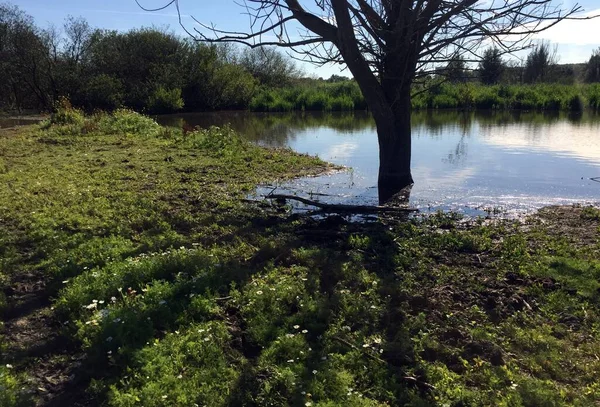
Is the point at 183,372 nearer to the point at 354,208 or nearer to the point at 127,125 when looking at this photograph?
the point at 354,208

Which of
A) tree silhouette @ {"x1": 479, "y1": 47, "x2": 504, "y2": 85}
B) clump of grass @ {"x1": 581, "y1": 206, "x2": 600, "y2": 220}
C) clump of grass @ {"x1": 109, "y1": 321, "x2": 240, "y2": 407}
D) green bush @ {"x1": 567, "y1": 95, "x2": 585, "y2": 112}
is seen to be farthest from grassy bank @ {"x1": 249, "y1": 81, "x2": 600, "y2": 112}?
clump of grass @ {"x1": 109, "y1": 321, "x2": 240, "y2": 407}

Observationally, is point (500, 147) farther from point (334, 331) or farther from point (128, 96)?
point (128, 96)

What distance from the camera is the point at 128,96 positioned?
36.3 m

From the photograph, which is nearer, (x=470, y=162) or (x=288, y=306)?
(x=288, y=306)

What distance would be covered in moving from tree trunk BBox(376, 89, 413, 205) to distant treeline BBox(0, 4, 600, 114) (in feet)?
74.4

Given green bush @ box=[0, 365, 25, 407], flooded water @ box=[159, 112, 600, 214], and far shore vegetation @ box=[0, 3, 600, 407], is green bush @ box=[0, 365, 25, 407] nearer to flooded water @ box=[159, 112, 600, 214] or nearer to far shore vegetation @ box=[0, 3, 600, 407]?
far shore vegetation @ box=[0, 3, 600, 407]

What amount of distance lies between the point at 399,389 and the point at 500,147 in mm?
15643

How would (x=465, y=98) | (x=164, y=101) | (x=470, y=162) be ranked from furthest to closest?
(x=465, y=98), (x=164, y=101), (x=470, y=162)

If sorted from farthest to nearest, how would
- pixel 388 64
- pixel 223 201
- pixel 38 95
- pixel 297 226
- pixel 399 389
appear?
1. pixel 38 95
2. pixel 388 64
3. pixel 223 201
4. pixel 297 226
5. pixel 399 389

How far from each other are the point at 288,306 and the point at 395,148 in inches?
230

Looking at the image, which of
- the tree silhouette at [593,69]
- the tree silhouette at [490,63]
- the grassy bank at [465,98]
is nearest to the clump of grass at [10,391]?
the tree silhouette at [490,63]


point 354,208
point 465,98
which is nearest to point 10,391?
point 354,208

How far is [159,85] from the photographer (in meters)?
36.6

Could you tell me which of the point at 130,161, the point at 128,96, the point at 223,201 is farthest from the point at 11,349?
the point at 128,96
